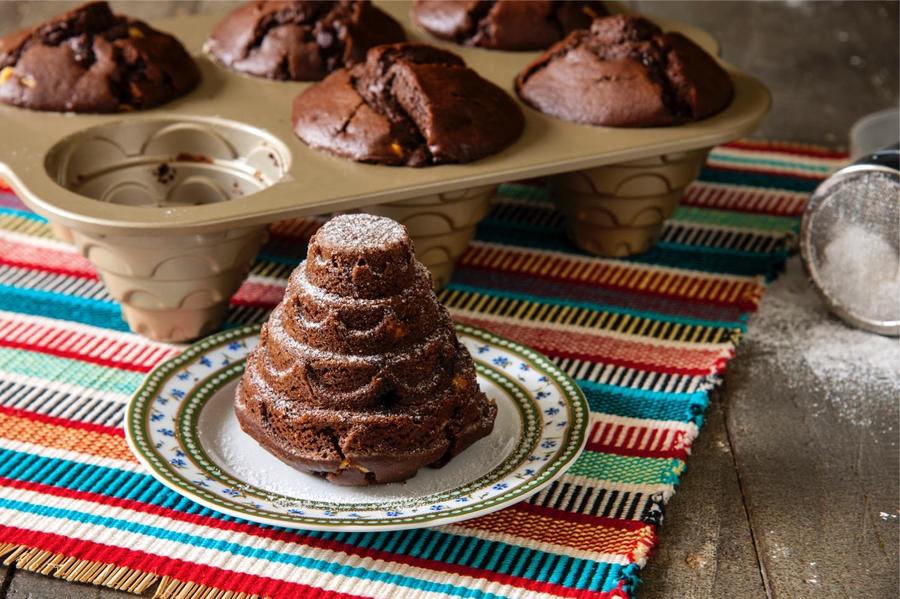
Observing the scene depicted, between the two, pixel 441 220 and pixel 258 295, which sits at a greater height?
pixel 441 220

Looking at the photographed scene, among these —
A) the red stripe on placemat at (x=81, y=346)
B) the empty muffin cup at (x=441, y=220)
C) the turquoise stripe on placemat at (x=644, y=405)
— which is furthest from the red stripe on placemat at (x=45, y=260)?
the turquoise stripe on placemat at (x=644, y=405)

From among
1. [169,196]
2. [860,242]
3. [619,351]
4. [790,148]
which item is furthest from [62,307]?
Answer: [790,148]

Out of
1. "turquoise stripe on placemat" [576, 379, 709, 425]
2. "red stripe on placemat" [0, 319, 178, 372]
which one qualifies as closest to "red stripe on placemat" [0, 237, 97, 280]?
"red stripe on placemat" [0, 319, 178, 372]

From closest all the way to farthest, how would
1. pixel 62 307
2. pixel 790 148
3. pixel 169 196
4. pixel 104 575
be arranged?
pixel 104 575
pixel 62 307
pixel 169 196
pixel 790 148

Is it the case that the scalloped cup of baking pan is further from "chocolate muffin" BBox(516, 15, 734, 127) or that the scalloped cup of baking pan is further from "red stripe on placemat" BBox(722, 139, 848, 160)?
"red stripe on placemat" BBox(722, 139, 848, 160)

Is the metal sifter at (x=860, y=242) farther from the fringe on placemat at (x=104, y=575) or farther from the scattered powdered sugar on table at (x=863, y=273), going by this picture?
the fringe on placemat at (x=104, y=575)

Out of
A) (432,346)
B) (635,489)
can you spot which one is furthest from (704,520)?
(432,346)

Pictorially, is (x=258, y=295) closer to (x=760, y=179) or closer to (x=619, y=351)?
(x=619, y=351)
